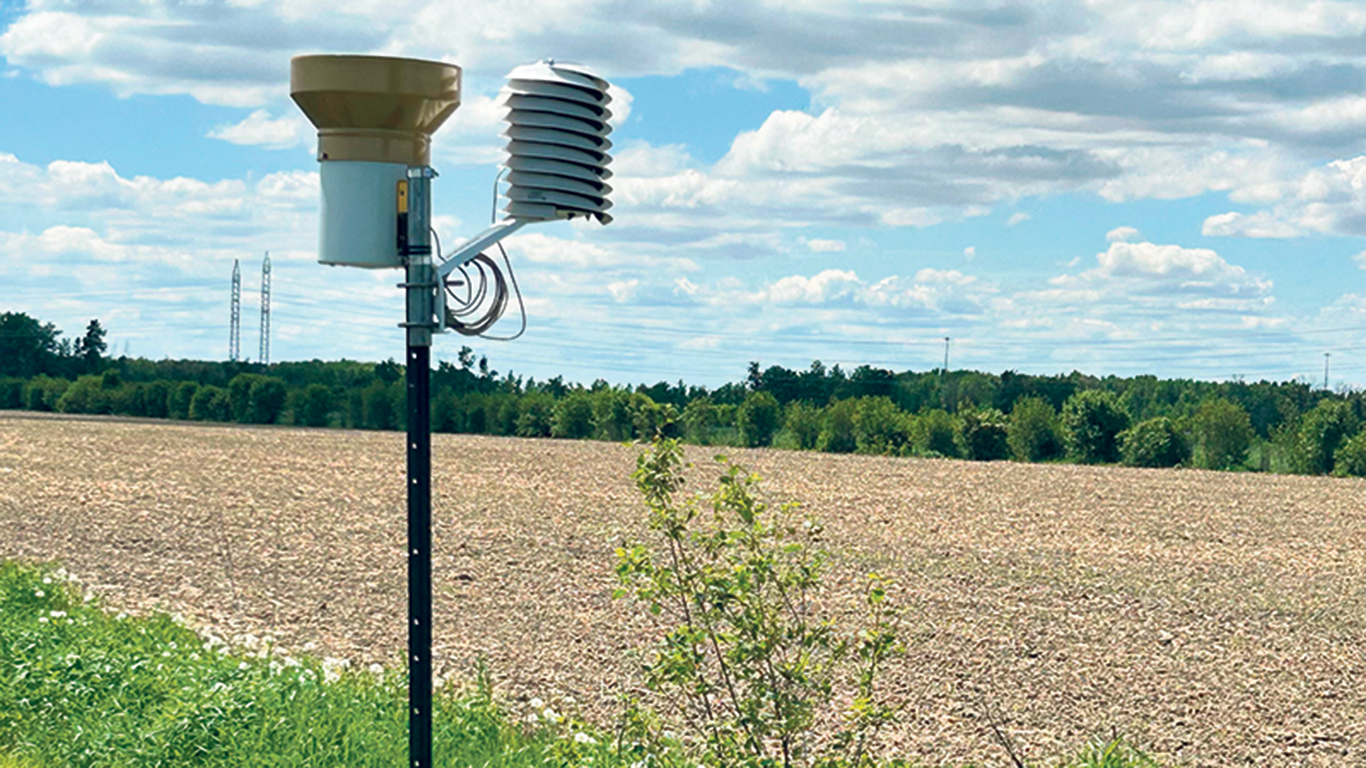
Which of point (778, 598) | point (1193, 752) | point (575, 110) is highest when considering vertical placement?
point (575, 110)

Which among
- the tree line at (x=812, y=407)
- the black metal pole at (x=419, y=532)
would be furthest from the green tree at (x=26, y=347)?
the black metal pole at (x=419, y=532)

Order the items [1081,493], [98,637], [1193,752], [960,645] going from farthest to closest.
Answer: [1081,493] < [960,645] < [98,637] < [1193,752]

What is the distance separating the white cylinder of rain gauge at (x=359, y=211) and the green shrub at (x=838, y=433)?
2553 centimetres

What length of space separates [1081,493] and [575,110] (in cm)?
1589

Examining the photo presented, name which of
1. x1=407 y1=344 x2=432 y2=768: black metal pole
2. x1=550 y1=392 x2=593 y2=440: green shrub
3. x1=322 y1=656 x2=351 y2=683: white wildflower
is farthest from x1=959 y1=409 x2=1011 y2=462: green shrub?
x1=407 y1=344 x2=432 y2=768: black metal pole

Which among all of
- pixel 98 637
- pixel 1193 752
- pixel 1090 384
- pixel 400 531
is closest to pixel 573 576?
pixel 400 531

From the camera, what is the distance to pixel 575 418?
33.8m

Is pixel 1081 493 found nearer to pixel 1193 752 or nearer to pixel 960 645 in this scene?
pixel 960 645

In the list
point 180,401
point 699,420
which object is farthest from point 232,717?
point 180,401

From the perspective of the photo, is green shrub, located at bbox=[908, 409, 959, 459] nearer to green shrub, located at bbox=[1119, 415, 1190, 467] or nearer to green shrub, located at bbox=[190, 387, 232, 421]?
green shrub, located at bbox=[1119, 415, 1190, 467]

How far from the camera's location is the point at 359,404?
126ft

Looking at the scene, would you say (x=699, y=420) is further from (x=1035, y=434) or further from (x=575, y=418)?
(x=1035, y=434)

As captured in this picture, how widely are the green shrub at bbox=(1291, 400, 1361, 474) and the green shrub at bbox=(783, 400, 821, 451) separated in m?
10.3

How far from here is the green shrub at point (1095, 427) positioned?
26281mm
